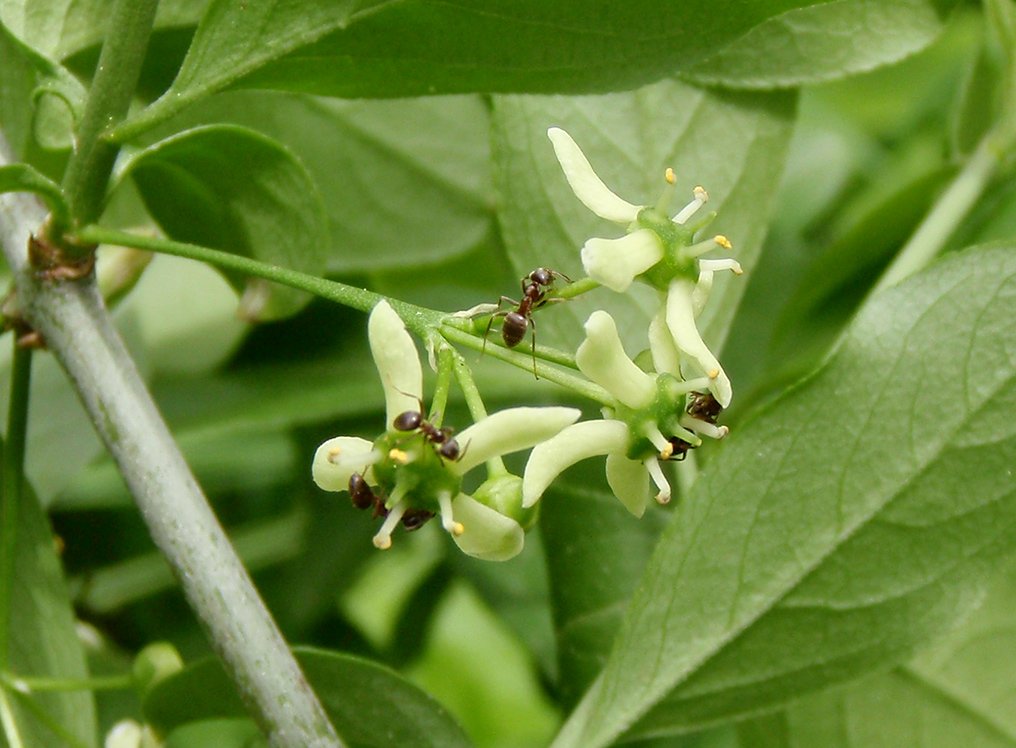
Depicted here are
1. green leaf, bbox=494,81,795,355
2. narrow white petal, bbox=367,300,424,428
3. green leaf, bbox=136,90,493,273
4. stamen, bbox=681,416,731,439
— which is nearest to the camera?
narrow white petal, bbox=367,300,424,428

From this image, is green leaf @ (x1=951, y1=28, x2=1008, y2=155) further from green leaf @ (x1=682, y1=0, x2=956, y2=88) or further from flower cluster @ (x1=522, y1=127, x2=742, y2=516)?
flower cluster @ (x1=522, y1=127, x2=742, y2=516)

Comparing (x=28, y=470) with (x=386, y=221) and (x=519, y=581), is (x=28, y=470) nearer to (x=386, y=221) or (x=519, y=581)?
(x=386, y=221)

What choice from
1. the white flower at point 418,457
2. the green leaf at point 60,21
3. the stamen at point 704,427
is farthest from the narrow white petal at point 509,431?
the green leaf at point 60,21

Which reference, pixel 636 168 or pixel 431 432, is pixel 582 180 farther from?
pixel 636 168

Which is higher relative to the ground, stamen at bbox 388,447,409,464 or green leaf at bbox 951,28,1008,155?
green leaf at bbox 951,28,1008,155

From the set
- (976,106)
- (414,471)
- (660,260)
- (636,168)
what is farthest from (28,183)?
(976,106)

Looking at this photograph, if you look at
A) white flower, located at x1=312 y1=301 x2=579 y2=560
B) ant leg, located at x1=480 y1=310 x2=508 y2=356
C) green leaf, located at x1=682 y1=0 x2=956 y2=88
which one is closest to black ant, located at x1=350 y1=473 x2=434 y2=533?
white flower, located at x1=312 y1=301 x2=579 y2=560
